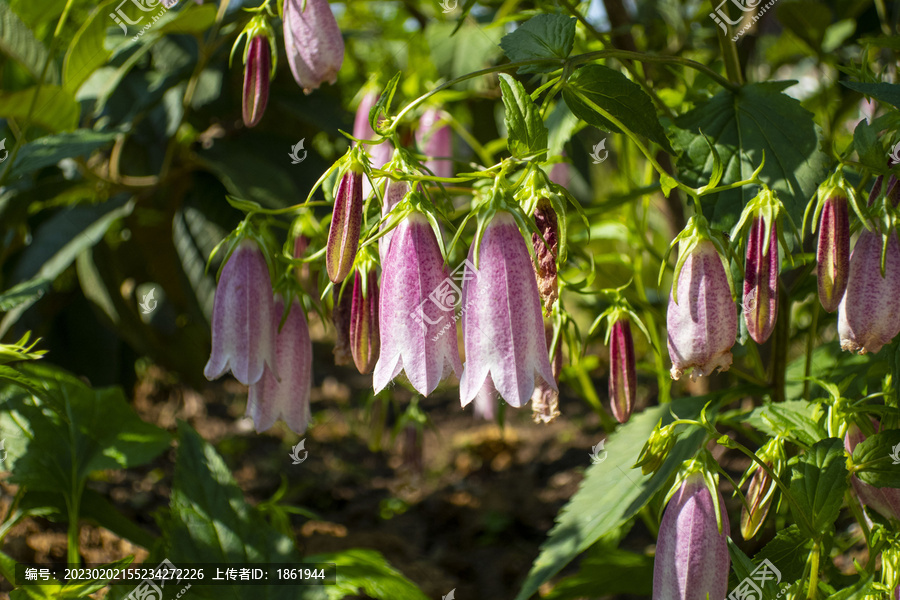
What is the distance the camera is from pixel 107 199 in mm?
1812

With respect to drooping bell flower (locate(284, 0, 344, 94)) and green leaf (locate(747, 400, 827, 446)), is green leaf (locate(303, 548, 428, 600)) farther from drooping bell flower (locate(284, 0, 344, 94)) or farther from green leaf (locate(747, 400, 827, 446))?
drooping bell flower (locate(284, 0, 344, 94))

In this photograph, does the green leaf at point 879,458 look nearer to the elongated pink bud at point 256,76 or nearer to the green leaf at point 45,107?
the elongated pink bud at point 256,76

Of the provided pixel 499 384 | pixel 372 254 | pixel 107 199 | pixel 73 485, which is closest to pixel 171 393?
pixel 107 199

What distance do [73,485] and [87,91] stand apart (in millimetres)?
1011

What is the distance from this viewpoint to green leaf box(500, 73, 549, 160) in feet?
2.50

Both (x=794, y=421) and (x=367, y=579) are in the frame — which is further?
(x=367, y=579)

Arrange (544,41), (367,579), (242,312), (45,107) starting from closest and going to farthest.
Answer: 1. (544,41)
2. (242,312)
3. (367,579)
4. (45,107)

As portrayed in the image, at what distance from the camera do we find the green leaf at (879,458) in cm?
82

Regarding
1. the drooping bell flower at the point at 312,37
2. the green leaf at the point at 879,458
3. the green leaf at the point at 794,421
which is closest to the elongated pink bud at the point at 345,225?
the drooping bell flower at the point at 312,37

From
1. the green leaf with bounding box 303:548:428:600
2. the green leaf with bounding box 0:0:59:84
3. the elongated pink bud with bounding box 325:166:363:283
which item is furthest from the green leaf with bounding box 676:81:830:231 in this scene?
the green leaf with bounding box 0:0:59:84

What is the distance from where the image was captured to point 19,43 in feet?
4.89

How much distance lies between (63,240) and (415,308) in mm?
1288

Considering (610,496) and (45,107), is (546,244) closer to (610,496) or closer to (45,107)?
(610,496)

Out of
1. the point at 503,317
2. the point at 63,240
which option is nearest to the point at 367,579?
the point at 503,317
